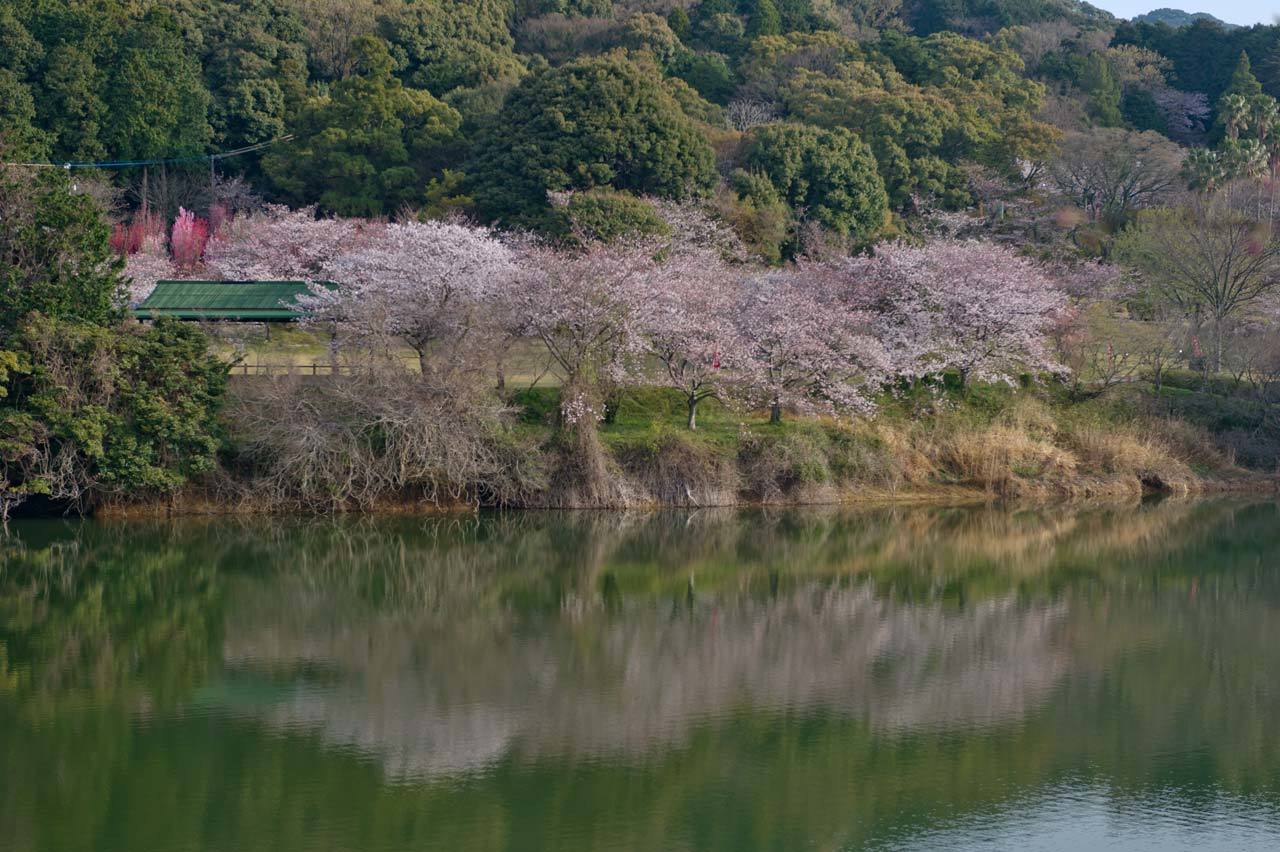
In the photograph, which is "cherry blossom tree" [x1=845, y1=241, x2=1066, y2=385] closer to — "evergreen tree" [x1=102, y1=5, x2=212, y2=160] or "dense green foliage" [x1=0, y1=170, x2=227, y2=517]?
"dense green foliage" [x1=0, y1=170, x2=227, y2=517]

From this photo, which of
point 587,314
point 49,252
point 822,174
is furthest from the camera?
point 822,174

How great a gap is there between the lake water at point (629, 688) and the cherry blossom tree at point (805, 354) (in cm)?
489

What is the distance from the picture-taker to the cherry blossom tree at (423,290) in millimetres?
29516

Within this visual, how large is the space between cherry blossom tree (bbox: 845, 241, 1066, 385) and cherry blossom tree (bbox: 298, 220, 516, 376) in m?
9.64

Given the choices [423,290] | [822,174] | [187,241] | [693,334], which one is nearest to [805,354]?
[693,334]

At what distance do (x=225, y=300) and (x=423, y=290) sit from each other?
8.71m

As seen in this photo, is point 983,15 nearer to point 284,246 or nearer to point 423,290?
point 284,246

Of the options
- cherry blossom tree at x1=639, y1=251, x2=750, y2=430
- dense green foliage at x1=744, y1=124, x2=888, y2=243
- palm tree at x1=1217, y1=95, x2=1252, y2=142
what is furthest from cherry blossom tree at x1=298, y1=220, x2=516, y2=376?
palm tree at x1=1217, y1=95, x2=1252, y2=142

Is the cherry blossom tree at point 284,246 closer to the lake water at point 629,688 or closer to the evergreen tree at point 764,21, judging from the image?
the lake water at point 629,688

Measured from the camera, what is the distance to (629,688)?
16.0 meters

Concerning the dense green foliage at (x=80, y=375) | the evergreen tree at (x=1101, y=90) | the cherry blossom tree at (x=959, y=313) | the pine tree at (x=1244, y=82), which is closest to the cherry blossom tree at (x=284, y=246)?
the dense green foliage at (x=80, y=375)

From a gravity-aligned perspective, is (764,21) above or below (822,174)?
above

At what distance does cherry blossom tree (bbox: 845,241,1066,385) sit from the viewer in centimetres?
3375

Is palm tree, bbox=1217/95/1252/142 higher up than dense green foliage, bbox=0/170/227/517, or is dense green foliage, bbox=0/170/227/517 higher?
palm tree, bbox=1217/95/1252/142
